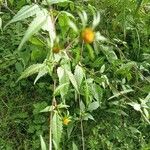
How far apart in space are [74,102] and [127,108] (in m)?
0.31

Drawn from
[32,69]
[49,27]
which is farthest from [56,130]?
[49,27]

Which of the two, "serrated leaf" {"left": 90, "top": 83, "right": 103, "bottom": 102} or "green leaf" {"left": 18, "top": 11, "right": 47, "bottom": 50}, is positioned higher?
"green leaf" {"left": 18, "top": 11, "right": 47, "bottom": 50}

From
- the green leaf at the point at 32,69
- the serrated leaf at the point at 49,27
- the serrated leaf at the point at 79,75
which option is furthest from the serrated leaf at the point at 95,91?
the serrated leaf at the point at 49,27

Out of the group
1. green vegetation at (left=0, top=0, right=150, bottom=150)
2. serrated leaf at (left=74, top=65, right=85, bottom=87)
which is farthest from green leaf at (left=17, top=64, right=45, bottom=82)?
green vegetation at (left=0, top=0, right=150, bottom=150)

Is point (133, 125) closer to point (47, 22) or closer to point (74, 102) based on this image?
point (74, 102)

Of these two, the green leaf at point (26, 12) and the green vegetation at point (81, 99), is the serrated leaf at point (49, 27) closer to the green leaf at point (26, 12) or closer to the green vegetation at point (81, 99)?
the green leaf at point (26, 12)

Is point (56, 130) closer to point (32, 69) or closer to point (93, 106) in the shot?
point (32, 69)

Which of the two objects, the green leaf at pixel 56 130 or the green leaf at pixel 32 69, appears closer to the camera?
the green leaf at pixel 56 130

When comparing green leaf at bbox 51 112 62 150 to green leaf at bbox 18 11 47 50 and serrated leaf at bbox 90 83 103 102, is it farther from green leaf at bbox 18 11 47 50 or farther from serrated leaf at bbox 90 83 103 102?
serrated leaf at bbox 90 83 103 102

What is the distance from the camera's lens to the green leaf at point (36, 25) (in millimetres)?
1107

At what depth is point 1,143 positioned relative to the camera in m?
2.12

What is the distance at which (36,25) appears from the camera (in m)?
1.17

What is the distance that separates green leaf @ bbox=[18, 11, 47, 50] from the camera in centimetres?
111

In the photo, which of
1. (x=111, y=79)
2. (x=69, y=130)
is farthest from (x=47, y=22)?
(x=111, y=79)
